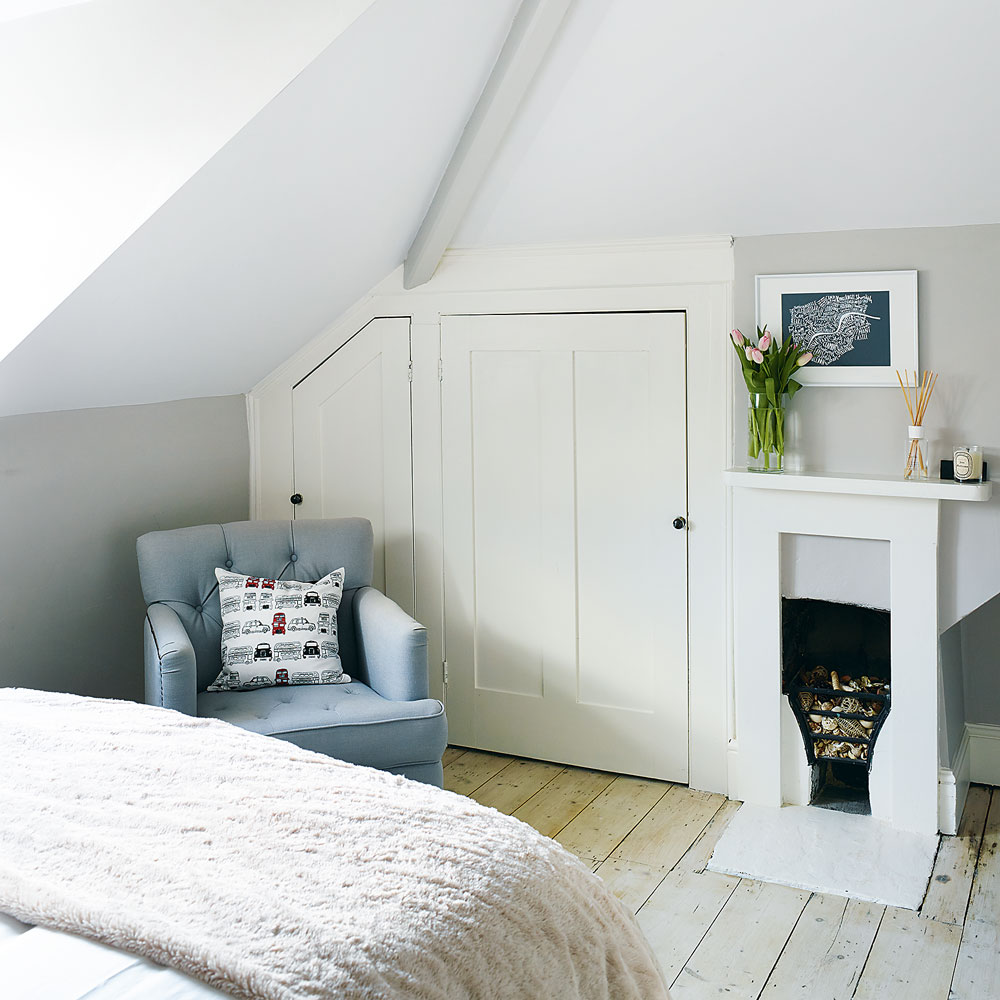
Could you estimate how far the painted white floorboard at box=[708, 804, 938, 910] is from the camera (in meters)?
2.60

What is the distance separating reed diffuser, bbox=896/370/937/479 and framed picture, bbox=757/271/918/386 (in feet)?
0.15

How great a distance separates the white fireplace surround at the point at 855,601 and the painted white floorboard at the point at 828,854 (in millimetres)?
80

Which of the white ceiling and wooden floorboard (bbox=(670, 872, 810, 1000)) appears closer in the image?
wooden floorboard (bbox=(670, 872, 810, 1000))

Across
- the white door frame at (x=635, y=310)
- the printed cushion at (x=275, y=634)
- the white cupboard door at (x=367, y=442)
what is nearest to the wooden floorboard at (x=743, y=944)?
the white door frame at (x=635, y=310)

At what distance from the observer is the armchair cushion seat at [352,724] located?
261 centimetres

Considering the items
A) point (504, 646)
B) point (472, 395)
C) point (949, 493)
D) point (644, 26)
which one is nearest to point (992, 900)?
point (949, 493)

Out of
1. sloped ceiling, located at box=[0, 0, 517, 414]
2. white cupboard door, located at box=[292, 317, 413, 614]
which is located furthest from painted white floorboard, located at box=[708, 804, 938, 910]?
sloped ceiling, located at box=[0, 0, 517, 414]

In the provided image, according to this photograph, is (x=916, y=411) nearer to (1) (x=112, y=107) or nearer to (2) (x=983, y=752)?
(2) (x=983, y=752)

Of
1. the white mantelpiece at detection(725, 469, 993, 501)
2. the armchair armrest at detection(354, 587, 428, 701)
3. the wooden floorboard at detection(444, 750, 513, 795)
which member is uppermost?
the white mantelpiece at detection(725, 469, 993, 501)

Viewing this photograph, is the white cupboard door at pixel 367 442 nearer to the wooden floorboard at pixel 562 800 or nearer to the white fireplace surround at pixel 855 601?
the wooden floorboard at pixel 562 800

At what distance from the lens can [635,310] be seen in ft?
10.3

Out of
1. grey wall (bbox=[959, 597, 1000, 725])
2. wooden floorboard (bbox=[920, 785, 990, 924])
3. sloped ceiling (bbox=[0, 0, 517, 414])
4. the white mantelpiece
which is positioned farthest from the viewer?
grey wall (bbox=[959, 597, 1000, 725])

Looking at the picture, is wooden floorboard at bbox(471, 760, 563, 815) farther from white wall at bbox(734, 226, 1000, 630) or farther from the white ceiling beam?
the white ceiling beam

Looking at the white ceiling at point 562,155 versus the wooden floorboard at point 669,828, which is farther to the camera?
the wooden floorboard at point 669,828
